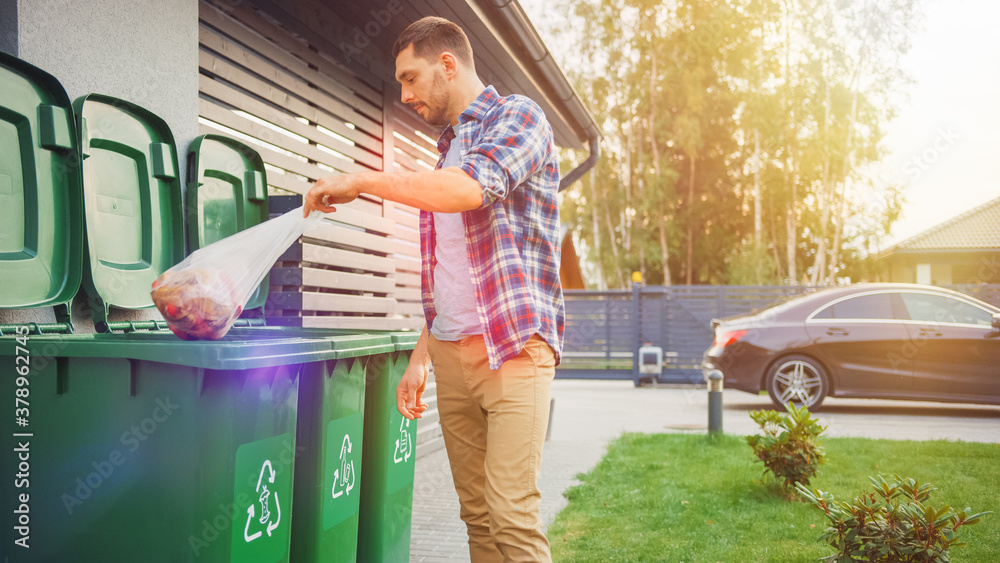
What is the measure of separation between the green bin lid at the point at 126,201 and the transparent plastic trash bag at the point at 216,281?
830 mm

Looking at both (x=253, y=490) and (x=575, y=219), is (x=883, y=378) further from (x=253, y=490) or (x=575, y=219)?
(x=575, y=219)

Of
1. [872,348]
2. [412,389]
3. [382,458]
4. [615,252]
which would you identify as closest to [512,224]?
[412,389]

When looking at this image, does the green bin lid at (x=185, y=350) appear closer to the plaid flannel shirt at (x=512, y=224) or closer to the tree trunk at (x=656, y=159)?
the plaid flannel shirt at (x=512, y=224)

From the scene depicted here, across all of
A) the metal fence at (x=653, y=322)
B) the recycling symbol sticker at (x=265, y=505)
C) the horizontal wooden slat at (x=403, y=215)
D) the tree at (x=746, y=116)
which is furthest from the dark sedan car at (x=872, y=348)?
the tree at (x=746, y=116)

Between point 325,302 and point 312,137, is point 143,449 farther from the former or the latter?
point 312,137

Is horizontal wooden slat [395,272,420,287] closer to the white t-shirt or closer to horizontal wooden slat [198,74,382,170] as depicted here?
horizontal wooden slat [198,74,382,170]

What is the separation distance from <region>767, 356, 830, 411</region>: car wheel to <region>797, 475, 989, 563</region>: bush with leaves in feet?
21.4

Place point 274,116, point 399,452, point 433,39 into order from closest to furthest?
point 433,39 → point 399,452 → point 274,116

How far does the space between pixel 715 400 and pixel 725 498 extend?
205cm

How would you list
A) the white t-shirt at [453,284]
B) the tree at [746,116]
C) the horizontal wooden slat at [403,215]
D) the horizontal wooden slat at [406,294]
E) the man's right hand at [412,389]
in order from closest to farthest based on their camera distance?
the white t-shirt at [453,284], the man's right hand at [412,389], the horizontal wooden slat at [403,215], the horizontal wooden slat at [406,294], the tree at [746,116]

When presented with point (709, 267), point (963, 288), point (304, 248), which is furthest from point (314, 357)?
point (709, 267)

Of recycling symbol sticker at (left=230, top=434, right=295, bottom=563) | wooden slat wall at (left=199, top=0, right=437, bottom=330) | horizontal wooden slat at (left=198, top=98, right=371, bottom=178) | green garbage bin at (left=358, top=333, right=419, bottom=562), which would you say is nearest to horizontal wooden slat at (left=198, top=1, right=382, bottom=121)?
wooden slat wall at (left=199, top=0, right=437, bottom=330)

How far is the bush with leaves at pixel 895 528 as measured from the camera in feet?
9.11

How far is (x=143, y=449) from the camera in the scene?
6.78 ft
